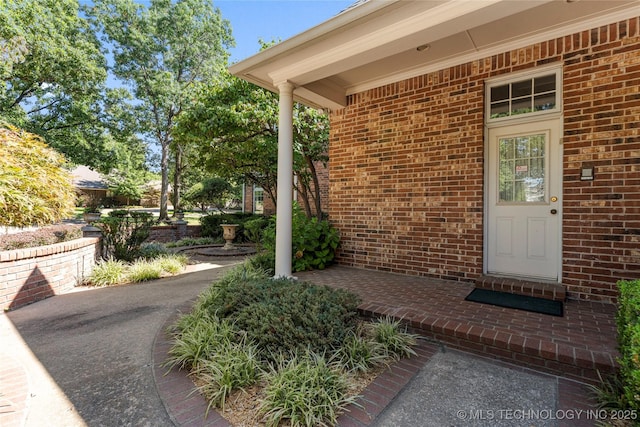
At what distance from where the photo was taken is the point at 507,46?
378 cm

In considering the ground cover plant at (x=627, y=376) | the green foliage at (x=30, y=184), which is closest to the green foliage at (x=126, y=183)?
the green foliage at (x=30, y=184)

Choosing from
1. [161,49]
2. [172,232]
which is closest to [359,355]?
[172,232]

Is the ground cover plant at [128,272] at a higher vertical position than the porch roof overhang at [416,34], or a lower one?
lower

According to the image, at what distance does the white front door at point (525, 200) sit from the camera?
362cm

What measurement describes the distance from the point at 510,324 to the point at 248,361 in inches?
87.7

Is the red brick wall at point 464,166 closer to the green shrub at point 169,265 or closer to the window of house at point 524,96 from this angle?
the window of house at point 524,96

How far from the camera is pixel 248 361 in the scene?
2.19 metres

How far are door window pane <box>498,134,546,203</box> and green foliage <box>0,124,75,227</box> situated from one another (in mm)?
6842

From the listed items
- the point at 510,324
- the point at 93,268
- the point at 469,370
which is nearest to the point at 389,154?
the point at 510,324

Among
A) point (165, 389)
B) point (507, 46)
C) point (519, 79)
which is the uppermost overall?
point (507, 46)

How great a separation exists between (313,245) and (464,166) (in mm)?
2577

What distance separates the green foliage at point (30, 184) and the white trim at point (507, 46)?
5387 millimetres

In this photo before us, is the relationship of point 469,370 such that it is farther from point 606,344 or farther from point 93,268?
point 93,268

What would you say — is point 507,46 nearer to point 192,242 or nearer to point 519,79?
point 519,79
